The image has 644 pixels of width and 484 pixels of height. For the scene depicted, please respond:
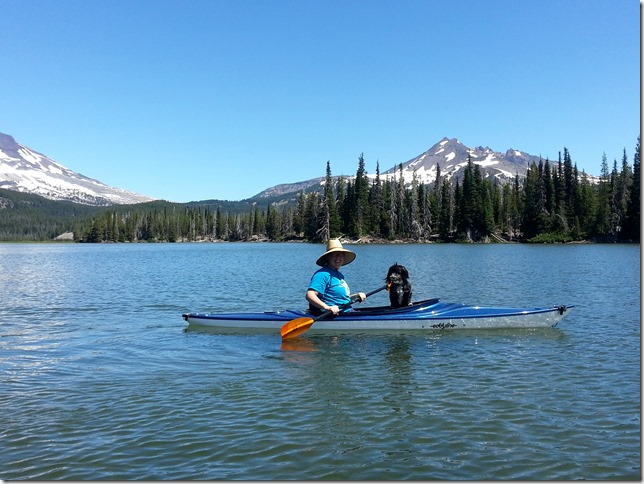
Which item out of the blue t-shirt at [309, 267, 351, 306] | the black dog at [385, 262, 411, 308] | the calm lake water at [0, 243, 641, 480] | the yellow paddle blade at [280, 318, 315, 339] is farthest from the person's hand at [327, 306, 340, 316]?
the black dog at [385, 262, 411, 308]

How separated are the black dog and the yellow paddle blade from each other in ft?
10.2

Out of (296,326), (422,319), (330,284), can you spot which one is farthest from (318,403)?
(422,319)

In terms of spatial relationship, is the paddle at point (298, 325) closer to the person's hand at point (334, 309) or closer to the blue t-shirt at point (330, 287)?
the person's hand at point (334, 309)

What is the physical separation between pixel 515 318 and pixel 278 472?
11.7 metres

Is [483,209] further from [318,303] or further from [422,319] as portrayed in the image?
[318,303]

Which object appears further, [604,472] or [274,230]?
[274,230]

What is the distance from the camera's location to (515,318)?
16500 mm

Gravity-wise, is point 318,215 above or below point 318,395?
above

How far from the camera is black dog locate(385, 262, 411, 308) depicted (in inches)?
664

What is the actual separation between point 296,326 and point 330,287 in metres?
1.54

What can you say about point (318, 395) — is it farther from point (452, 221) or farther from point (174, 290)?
point (452, 221)

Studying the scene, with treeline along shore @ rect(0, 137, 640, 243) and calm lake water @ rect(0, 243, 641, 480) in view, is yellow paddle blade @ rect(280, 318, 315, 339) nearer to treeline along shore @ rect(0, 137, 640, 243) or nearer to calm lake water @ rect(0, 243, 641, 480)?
calm lake water @ rect(0, 243, 641, 480)

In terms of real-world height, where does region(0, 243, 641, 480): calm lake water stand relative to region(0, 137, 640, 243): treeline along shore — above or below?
below

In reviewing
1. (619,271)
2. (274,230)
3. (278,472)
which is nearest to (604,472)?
(278,472)
